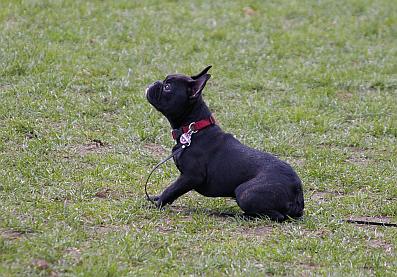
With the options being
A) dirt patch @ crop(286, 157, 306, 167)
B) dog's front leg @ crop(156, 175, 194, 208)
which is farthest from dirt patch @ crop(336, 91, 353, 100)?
dog's front leg @ crop(156, 175, 194, 208)

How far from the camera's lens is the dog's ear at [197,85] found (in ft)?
24.0

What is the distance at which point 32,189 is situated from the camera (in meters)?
7.62

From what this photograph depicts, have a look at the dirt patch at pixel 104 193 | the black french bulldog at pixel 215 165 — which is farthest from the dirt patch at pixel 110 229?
the dirt patch at pixel 104 193

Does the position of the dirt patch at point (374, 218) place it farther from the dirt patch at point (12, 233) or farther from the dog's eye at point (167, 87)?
the dirt patch at point (12, 233)

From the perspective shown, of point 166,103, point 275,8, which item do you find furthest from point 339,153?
point 275,8

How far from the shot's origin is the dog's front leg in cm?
730

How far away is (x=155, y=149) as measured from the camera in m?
9.40

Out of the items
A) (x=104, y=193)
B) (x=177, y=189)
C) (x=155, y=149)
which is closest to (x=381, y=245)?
(x=177, y=189)

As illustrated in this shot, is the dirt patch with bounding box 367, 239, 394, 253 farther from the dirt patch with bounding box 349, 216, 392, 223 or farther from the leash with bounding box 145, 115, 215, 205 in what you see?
the leash with bounding box 145, 115, 215, 205

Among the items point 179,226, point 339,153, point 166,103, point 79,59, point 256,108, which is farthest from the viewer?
point 79,59

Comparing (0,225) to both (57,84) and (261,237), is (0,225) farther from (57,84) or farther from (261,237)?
(57,84)

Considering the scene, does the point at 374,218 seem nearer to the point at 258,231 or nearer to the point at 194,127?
the point at 258,231

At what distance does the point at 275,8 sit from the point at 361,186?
22.4 feet

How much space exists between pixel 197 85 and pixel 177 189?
0.88 meters
